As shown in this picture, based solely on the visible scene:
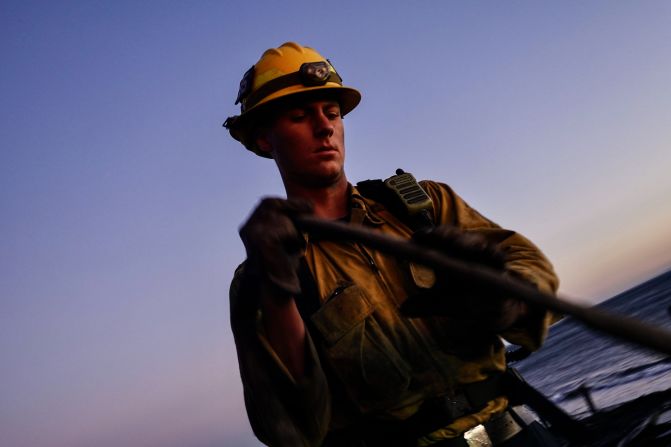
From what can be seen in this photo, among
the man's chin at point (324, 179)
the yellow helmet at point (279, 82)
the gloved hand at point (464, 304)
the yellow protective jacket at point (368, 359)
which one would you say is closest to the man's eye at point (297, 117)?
the yellow helmet at point (279, 82)

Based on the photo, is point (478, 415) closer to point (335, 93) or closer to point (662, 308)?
point (335, 93)

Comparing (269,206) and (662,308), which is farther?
(662,308)

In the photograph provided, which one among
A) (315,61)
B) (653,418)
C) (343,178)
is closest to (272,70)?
(315,61)

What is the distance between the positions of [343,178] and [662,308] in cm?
6876

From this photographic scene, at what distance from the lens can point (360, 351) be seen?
2344 millimetres

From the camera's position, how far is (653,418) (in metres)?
6.28

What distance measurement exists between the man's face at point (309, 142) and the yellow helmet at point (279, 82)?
116 mm

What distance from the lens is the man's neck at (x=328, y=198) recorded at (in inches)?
117

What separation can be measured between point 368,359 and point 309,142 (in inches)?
49.7

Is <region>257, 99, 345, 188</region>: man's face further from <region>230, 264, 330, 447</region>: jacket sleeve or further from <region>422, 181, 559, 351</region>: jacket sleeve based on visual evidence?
<region>230, 264, 330, 447</region>: jacket sleeve

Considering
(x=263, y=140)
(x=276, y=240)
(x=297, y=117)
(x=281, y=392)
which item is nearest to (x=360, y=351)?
(x=281, y=392)

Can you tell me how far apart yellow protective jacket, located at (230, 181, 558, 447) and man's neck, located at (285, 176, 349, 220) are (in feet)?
1.84

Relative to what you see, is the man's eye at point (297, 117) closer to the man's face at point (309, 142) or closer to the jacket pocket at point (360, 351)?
the man's face at point (309, 142)

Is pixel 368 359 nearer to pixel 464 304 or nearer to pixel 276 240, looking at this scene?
pixel 464 304
